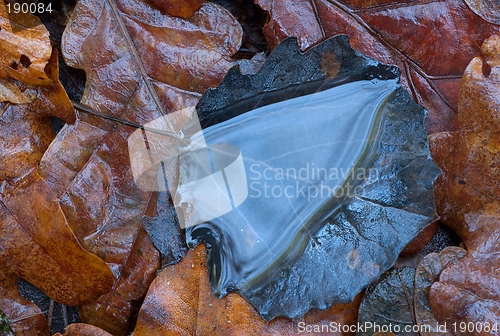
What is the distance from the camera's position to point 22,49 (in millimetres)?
1788

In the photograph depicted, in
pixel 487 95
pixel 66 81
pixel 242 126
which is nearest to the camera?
pixel 487 95

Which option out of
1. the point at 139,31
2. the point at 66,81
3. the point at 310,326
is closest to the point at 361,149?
the point at 310,326

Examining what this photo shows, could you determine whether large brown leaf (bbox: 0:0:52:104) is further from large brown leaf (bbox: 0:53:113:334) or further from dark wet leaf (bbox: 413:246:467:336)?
dark wet leaf (bbox: 413:246:467:336)

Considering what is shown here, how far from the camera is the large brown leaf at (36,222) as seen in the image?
176cm

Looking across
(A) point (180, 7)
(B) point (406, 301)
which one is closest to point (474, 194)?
(B) point (406, 301)

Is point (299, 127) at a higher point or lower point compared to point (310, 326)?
higher

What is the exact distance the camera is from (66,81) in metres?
2.00

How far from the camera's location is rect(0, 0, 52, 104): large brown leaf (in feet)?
5.87

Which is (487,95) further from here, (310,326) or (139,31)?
(139,31)

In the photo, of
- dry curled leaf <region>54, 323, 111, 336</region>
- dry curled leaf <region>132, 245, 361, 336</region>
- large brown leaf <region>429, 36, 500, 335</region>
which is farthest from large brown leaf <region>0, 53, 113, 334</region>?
large brown leaf <region>429, 36, 500, 335</region>

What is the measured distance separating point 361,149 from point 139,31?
3.21ft

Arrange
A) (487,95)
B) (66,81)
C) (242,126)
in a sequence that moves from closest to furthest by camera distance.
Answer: (487,95), (242,126), (66,81)

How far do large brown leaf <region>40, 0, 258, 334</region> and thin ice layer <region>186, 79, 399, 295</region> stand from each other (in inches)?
9.1

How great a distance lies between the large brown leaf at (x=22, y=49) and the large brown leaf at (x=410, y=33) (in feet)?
2.81
